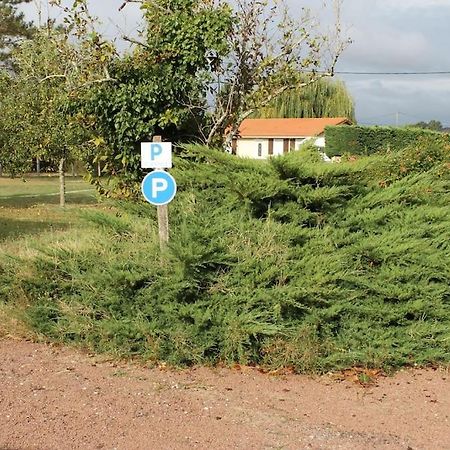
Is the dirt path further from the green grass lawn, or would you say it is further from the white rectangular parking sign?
the green grass lawn

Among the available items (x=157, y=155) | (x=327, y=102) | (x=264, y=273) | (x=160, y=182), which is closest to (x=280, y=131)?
(x=327, y=102)

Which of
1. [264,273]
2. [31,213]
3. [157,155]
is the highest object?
[157,155]

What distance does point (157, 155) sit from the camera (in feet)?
20.6

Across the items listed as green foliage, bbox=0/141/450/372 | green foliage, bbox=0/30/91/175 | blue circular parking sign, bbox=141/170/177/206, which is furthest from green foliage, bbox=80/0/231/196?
green foliage, bbox=0/30/91/175

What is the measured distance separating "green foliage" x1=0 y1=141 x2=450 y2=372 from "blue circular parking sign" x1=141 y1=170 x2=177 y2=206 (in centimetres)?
34

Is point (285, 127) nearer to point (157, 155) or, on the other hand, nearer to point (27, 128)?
point (27, 128)

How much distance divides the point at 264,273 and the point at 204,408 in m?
1.48

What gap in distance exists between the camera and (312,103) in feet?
197

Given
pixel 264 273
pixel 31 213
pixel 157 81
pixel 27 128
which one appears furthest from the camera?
pixel 27 128

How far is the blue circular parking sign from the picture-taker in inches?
243

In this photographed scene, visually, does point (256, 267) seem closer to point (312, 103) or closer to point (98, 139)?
point (98, 139)

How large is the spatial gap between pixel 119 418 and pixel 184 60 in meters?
5.28

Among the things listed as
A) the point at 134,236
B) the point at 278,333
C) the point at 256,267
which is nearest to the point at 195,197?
the point at 134,236

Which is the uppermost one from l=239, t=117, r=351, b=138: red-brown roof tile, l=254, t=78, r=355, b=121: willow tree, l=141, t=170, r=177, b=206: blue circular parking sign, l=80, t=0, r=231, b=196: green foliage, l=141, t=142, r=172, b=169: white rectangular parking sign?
l=254, t=78, r=355, b=121: willow tree
